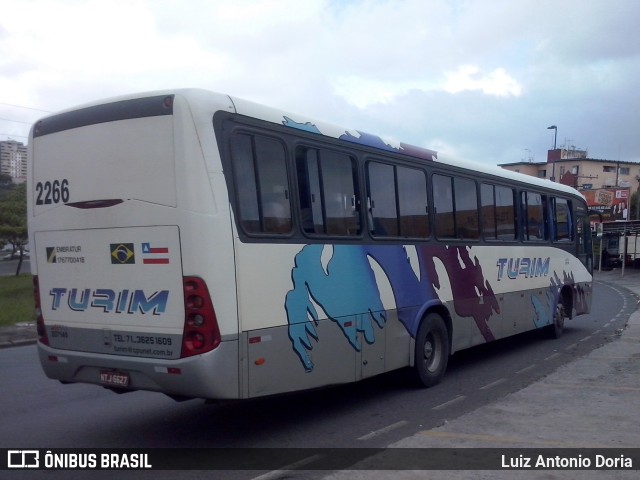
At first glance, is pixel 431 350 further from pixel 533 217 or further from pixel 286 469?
pixel 533 217

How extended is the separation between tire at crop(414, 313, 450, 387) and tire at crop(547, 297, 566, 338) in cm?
560

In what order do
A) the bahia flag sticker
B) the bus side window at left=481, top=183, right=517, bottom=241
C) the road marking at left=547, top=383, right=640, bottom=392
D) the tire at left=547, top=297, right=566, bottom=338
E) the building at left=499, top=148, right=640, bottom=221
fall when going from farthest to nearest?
the building at left=499, top=148, right=640, bottom=221
the tire at left=547, top=297, right=566, bottom=338
the bus side window at left=481, top=183, right=517, bottom=241
the road marking at left=547, top=383, right=640, bottom=392
the bahia flag sticker

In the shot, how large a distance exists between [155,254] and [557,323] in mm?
11237

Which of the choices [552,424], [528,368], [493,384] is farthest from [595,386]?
[552,424]

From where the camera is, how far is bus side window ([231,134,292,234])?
702 cm

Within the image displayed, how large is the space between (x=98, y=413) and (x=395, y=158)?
5030 millimetres

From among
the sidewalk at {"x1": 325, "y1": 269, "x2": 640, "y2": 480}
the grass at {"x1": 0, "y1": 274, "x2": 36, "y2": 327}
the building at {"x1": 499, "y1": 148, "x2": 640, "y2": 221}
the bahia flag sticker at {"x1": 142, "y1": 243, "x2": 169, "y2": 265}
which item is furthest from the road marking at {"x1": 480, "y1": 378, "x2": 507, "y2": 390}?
the building at {"x1": 499, "y1": 148, "x2": 640, "y2": 221}

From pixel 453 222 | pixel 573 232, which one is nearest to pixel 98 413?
pixel 453 222

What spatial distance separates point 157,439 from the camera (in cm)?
768

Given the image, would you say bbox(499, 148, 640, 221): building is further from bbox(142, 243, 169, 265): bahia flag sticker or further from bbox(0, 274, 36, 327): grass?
bbox(142, 243, 169, 265): bahia flag sticker

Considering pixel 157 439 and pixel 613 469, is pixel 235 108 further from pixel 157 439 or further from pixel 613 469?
pixel 613 469

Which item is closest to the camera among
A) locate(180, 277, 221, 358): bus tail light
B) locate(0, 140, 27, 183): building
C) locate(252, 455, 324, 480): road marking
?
locate(252, 455, 324, 480): road marking

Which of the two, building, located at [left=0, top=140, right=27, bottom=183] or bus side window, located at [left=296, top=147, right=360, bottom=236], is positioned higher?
building, located at [left=0, top=140, right=27, bottom=183]

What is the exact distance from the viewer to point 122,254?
6.98 m
